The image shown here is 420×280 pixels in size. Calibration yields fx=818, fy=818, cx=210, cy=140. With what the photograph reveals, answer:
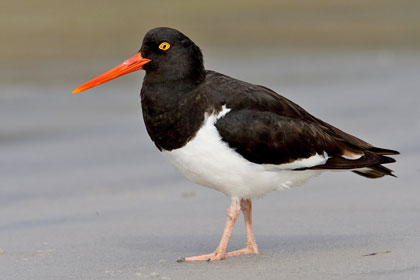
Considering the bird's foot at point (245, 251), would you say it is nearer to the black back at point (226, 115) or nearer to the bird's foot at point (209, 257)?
the bird's foot at point (209, 257)

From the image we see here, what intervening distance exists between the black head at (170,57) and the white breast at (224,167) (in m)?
0.44

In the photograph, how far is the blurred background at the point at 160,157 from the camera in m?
5.72

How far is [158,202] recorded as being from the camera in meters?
7.36

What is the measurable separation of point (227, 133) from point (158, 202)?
2065 millimetres

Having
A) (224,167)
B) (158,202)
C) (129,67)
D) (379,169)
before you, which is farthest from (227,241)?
(158,202)

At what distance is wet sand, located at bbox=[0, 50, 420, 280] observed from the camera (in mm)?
5430

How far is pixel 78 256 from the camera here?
19.0ft

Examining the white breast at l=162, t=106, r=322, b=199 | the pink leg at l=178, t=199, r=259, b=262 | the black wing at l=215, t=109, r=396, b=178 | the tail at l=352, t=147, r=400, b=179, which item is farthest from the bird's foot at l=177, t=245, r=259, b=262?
the tail at l=352, t=147, r=400, b=179

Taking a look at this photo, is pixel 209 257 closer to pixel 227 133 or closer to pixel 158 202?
pixel 227 133

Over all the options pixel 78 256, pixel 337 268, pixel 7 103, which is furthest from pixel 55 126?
pixel 337 268

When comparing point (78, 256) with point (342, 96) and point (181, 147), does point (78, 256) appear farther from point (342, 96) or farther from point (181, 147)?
point (342, 96)

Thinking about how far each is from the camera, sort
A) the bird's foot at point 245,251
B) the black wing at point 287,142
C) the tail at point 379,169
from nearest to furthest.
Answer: the black wing at point 287,142, the bird's foot at point 245,251, the tail at point 379,169

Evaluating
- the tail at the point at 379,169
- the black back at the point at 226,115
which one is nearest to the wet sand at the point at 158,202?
the tail at the point at 379,169

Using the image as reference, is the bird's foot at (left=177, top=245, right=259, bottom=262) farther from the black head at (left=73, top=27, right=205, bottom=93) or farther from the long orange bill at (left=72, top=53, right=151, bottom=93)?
the long orange bill at (left=72, top=53, right=151, bottom=93)
